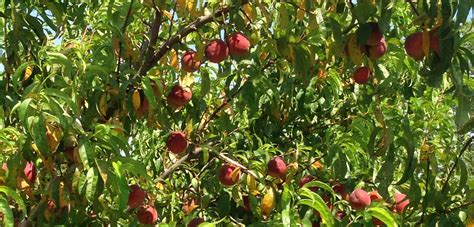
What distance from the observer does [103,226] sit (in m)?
1.89

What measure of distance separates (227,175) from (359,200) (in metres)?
0.38

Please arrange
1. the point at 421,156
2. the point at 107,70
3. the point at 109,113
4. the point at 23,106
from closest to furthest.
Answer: the point at 23,106
the point at 107,70
the point at 109,113
the point at 421,156

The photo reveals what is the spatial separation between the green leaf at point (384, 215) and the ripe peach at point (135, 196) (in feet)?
1.96

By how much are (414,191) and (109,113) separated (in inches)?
32.5

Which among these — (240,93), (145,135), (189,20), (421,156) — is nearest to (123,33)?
(189,20)

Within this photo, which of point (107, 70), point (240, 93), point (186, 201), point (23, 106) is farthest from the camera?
point (186, 201)

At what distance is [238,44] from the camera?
184 cm

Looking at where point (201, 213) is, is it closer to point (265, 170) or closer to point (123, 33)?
point (265, 170)

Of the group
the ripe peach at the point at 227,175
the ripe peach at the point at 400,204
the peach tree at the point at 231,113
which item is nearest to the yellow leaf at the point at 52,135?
the peach tree at the point at 231,113

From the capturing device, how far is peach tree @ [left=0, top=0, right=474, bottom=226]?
145 cm

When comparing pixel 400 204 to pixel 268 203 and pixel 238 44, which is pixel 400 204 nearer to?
pixel 268 203

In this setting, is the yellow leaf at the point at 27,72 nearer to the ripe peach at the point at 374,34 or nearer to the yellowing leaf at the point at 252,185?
the yellowing leaf at the point at 252,185

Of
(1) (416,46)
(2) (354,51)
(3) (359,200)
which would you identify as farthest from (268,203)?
(1) (416,46)

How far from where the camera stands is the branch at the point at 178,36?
1801 millimetres
